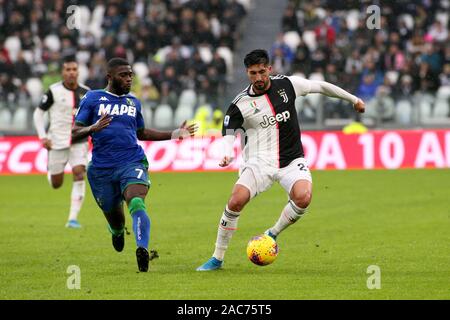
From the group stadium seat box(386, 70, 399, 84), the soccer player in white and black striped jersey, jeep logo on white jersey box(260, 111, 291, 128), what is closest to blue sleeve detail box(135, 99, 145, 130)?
the soccer player in white and black striped jersey

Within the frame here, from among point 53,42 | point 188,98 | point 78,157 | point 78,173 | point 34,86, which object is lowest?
point 78,173

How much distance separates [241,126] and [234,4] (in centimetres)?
2163

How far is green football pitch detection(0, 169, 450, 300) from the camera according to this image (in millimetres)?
10422

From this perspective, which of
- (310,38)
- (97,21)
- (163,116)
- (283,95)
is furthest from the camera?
(97,21)

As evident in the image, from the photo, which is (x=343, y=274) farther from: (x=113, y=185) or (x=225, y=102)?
(x=225, y=102)

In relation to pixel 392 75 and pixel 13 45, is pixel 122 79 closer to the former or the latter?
pixel 392 75

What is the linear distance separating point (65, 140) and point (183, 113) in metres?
10.6

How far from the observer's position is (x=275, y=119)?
468 inches

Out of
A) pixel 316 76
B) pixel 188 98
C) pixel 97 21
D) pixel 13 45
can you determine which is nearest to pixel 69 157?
pixel 188 98

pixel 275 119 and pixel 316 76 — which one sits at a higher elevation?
pixel 316 76

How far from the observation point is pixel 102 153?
1204cm

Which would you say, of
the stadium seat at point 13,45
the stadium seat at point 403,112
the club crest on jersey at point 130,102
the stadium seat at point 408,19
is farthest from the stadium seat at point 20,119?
the club crest on jersey at point 130,102

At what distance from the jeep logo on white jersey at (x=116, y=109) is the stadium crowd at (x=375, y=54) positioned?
15354 mm
